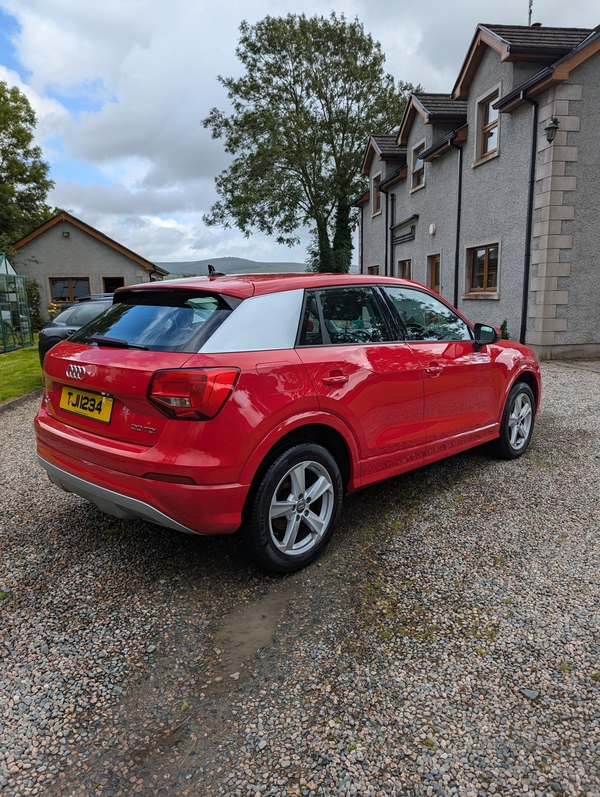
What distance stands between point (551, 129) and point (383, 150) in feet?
36.5

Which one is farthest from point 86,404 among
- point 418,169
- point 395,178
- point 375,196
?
point 375,196

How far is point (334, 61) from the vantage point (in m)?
31.0

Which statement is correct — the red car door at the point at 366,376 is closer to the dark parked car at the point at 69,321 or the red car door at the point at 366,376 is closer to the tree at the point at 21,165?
the dark parked car at the point at 69,321

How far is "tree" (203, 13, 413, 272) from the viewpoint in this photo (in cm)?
3047

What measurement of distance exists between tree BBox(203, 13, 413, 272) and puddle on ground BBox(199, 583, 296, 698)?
2875 cm

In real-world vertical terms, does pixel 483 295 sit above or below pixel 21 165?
below

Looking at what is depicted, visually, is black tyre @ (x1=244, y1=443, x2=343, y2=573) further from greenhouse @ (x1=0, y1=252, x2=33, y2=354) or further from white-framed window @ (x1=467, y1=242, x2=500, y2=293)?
greenhouse @ (x1=0, y1=252, x2=33, y2=354)

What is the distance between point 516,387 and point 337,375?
2.52 m

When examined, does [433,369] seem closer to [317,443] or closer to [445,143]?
[317,443]

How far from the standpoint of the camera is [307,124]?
31.0 meters

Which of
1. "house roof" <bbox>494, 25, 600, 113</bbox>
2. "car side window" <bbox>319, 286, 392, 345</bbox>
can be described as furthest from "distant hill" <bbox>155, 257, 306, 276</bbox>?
"house roof" <bbox>494, 25, 600, 113</bbox>

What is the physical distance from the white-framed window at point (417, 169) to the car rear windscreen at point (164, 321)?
16.7 m

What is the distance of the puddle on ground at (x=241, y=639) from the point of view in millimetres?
2260

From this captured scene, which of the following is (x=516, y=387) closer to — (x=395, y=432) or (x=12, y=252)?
(x=395, y=432)
